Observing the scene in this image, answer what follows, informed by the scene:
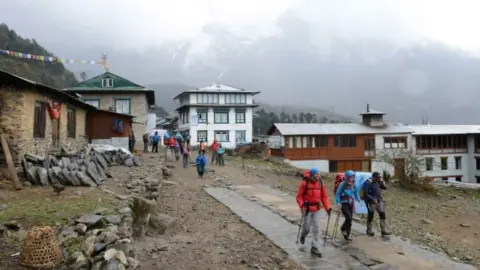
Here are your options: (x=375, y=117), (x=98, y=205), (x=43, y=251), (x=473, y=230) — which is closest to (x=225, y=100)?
(x=375, y=117)

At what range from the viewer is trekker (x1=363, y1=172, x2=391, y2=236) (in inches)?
398

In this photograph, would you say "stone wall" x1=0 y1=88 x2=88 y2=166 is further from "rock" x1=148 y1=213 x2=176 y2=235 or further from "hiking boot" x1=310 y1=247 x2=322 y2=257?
"hiking boot" x1=310 y1=247 x2=322 y2=257

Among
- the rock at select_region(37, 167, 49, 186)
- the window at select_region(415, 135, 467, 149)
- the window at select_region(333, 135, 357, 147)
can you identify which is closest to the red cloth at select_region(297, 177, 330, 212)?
the rock at select_region(37, 167, 49, 186)

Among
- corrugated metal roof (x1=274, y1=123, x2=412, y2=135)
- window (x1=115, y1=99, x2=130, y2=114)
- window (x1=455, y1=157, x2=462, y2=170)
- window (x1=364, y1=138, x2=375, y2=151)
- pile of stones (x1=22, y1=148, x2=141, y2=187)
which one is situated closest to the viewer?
pile of stones (x1=22, y1=148, x2=141, y2=187)

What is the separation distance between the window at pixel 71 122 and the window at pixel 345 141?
106 ft

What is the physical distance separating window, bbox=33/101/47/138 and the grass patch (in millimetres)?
5533

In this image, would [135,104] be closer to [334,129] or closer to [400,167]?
[334,129]

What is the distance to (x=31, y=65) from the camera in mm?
83688

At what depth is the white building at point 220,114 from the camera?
56.1 metres

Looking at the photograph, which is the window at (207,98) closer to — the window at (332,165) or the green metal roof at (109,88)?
the green metal roof at (109,88)

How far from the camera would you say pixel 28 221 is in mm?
8211

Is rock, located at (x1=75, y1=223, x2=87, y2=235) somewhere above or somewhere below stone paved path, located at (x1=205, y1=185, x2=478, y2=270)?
above

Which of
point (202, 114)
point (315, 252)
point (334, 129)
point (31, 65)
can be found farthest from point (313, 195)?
point (31, 65)

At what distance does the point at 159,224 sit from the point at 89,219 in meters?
2.15
